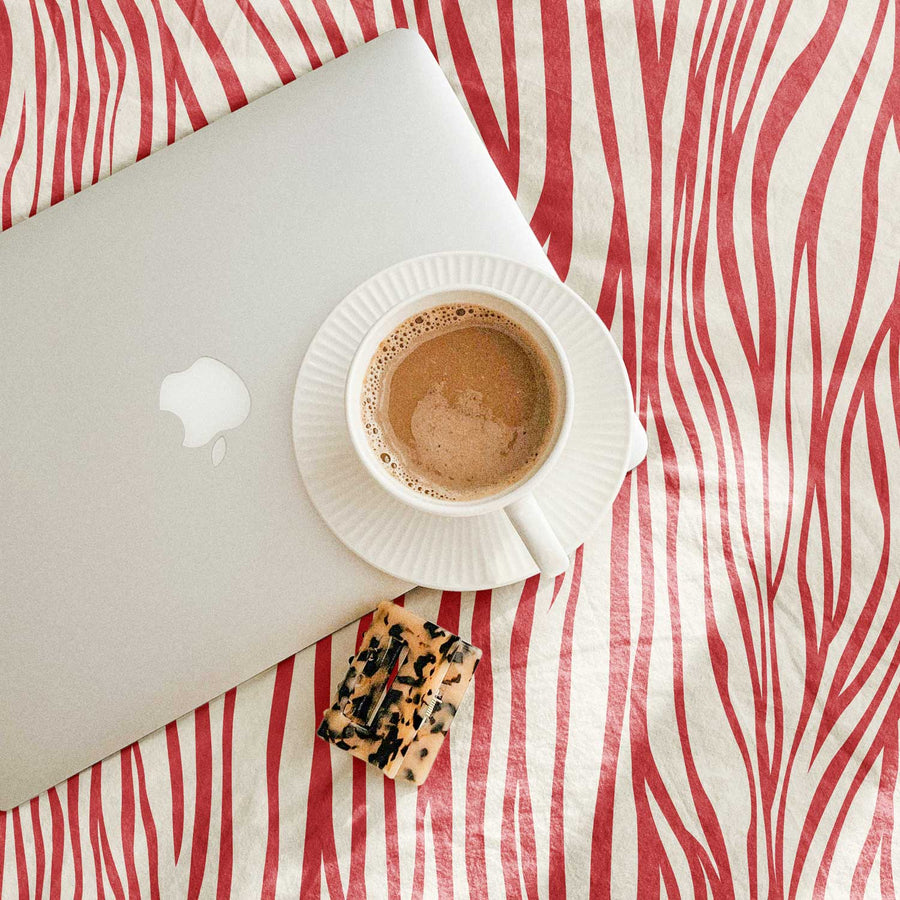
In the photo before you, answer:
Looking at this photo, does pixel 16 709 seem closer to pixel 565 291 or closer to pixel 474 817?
pixel 474 817

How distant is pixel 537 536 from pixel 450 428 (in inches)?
4.9

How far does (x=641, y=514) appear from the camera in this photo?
790 millimetres

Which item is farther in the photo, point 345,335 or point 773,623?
point 773,623

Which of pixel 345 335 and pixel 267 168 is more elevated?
pixel 267 168

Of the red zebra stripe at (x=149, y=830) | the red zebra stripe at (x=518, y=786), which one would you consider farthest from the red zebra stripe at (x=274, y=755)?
the red zebra stripe at (x=518, y=786)

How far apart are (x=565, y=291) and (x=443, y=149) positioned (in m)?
0.17

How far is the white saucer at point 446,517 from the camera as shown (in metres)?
0.69

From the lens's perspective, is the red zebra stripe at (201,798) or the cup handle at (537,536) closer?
the cup handle at (537,536)

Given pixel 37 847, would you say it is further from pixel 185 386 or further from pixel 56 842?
pixel 185 386

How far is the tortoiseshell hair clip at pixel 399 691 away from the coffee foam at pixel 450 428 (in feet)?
0.44

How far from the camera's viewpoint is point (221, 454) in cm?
70

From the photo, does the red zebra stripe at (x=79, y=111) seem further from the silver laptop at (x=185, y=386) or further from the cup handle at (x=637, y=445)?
the cup handle at (x=637, y=445)

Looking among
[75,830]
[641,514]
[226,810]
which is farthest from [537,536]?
[75,830]

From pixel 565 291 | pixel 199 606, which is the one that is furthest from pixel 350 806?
pixel 565 291
